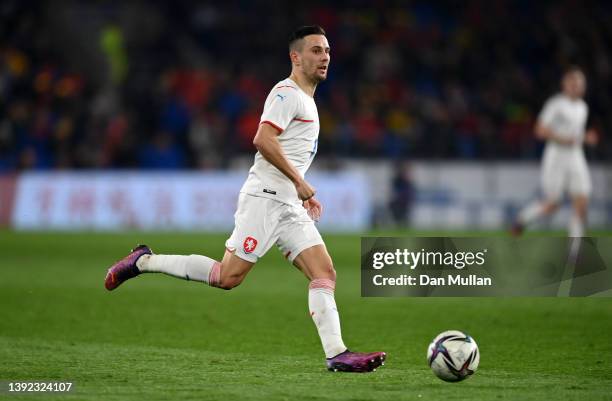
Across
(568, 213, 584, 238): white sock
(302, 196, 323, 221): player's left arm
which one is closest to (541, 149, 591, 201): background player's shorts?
(568, 213, 584, 238): white sock

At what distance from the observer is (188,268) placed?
24.1 feet

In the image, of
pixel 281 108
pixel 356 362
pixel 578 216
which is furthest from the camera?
pixel 578 216

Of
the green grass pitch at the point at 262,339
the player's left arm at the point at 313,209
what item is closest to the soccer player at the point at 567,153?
the green grass pitch at the point at 262,339

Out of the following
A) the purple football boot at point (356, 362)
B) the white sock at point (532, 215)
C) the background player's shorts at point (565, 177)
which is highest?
the background player's shorts at point (565, 177)

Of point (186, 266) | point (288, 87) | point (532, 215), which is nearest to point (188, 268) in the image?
point (186, 266)

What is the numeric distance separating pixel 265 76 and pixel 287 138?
1921 centimetres

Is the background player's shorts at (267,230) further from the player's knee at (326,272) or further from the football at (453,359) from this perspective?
the football at (453,359)

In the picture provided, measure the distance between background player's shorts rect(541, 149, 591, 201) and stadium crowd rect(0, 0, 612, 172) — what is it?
831cm

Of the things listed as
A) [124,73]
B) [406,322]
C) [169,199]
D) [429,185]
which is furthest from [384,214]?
[406,322]

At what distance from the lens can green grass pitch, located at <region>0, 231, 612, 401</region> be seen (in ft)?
20.7

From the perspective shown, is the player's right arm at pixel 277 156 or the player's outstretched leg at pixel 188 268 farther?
the player's outstretched leg at pixel 188 268

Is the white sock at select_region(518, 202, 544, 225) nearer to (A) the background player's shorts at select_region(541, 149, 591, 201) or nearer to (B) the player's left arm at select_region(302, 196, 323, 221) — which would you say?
(A) the background player's shorts at select_region(541, 149, 591, 201)

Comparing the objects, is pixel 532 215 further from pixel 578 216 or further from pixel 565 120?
pixel 565 120

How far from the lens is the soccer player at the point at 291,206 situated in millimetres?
6922
